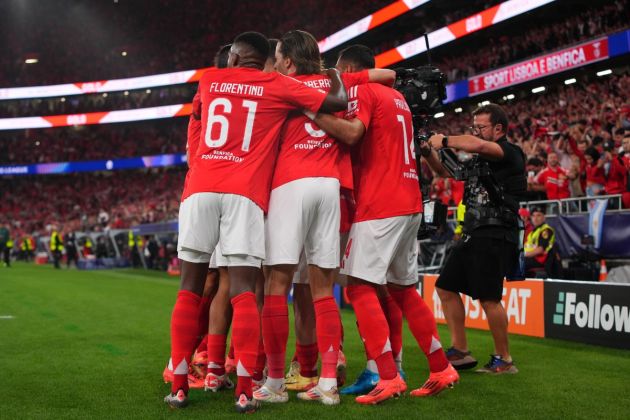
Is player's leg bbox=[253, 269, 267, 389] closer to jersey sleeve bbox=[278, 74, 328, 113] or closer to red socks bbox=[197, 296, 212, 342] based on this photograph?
red socks bbox=[197, 296, 212, 342]

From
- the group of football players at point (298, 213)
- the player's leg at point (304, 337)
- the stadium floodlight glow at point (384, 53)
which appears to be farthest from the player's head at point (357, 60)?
the stadium floodlight glow at point (384, 53)

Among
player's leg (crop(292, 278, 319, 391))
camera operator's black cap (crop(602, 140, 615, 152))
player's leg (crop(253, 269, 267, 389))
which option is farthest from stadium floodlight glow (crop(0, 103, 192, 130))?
player's leg (crop(292, 278, 319, 391))

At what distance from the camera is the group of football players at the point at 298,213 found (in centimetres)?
421

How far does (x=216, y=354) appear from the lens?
4887mm

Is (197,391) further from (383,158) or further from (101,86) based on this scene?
(101,86)

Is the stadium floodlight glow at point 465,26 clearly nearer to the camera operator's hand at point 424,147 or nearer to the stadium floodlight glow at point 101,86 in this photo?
the camera operator's hand at point 424,147

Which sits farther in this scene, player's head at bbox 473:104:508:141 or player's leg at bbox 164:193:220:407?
player's head at bbox 473:104:508:141

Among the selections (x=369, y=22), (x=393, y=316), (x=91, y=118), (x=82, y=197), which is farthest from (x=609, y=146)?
(x=91, y=118)

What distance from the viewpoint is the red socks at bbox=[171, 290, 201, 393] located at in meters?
4.20

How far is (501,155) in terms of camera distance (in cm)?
554

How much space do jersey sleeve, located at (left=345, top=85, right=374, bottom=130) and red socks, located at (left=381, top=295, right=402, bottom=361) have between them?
134 centimetres

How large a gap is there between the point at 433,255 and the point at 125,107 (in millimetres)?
40642

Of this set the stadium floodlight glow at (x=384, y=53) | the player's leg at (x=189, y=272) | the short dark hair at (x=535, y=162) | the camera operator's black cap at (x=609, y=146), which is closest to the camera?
the player's leg at (x=189, y=272)

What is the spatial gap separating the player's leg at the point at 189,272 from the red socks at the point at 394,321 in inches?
57.6
